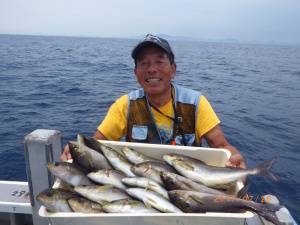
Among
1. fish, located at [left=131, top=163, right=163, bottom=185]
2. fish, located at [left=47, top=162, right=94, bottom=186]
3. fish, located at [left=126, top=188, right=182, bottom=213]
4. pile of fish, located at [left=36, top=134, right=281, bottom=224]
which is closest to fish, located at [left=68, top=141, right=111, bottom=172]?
pile of fish, located at [left=36, top=134, right=281, bottom=224]

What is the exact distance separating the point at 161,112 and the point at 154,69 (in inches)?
24.0

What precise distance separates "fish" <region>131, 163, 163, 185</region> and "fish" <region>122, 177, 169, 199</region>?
88 mm

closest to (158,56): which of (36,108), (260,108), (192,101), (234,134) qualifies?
(192,101)

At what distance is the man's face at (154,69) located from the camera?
13.1ft

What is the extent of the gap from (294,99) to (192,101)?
1547 centimetres

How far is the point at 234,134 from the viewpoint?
1094 cm

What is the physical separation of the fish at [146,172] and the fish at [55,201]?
72 cm

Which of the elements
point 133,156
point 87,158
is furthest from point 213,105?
point 87,158

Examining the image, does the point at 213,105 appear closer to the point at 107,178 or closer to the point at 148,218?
the point at 107,178

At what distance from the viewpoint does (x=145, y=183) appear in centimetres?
285

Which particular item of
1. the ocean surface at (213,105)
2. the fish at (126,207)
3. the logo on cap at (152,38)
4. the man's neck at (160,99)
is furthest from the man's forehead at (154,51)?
the ocean surface at (213,105)

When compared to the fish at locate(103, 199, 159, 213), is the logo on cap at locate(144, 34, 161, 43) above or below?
above

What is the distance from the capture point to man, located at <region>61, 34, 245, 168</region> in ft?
13.2

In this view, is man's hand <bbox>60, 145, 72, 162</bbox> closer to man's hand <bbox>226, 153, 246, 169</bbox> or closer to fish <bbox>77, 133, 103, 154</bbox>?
fish <bbox>77, 133, 103, 154</bbox>
